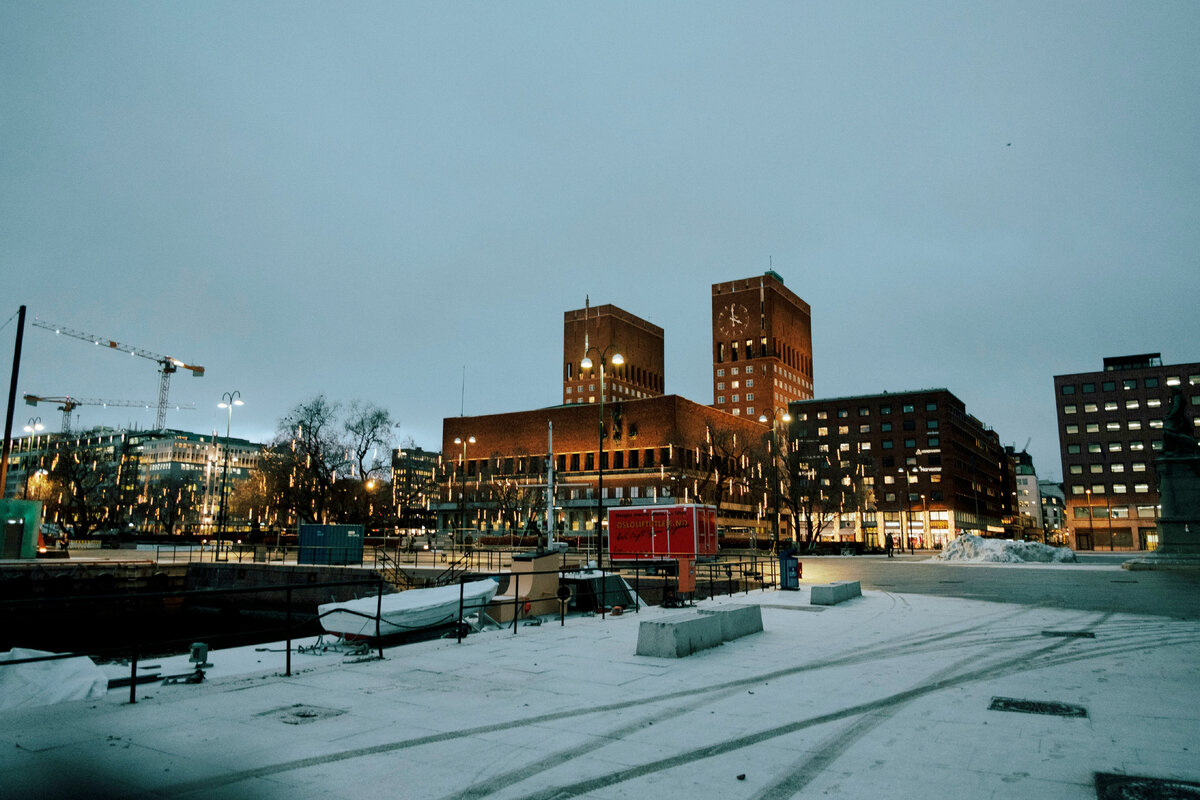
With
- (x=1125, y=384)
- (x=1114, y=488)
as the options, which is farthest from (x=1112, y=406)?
(x=1114, y=488)

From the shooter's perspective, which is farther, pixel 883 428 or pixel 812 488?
pixel 883 428

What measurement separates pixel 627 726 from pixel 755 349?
166554 mm

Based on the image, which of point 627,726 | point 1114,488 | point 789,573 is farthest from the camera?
point 1114,488

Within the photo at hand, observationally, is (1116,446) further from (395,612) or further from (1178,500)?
(395,612)

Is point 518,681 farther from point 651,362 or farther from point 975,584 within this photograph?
point 651,362

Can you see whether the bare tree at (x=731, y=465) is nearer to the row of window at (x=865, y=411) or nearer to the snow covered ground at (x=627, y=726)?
the row of window at (x=865, y=411)

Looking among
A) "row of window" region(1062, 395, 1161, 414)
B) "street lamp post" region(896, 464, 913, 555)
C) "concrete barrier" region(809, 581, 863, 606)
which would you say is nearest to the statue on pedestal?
"concrete barrier" region(809, 581, 863, 606)

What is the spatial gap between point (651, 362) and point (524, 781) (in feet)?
601

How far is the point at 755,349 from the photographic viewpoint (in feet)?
554

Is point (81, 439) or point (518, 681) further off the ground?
point (81, 439)

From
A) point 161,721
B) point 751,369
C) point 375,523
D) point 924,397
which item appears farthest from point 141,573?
point 751,369

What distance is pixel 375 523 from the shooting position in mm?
92000

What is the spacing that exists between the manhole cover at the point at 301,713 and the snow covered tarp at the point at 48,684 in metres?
2.43

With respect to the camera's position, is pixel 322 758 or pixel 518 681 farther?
pixel 518 681
